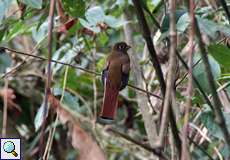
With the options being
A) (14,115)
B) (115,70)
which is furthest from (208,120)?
(14,115)

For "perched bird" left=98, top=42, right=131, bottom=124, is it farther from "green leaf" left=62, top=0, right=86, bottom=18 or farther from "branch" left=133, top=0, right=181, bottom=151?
"green leaf" left=62, top=0, right=86, bottom=18

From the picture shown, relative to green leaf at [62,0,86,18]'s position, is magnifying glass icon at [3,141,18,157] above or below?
below

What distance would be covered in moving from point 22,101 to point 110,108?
5.73 feet

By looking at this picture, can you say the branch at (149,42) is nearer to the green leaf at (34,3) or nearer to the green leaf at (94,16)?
the green leaf at (34,3)

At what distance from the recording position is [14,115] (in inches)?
92.7

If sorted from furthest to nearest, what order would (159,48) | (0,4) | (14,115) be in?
(14,115), (159,48), (0,4)

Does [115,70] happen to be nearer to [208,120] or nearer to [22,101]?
[208,120]

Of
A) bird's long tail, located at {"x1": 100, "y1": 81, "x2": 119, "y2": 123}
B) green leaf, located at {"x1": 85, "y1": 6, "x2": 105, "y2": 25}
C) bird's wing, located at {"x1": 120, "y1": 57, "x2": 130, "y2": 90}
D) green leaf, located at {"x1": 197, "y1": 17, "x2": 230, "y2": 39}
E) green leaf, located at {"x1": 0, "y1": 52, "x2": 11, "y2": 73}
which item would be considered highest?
green leaf, located at {"x1": 85, "y1": 6, "x2": 105, "y2": 25}

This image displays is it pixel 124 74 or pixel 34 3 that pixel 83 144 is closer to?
pixel 124 74

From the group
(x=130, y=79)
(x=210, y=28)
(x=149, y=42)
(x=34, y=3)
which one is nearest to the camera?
(x=149, y=42)

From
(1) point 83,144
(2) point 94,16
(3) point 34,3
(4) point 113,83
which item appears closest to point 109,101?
(4) point 113,83

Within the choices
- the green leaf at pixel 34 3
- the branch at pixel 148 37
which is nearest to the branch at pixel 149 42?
the branch at pixel 148 37

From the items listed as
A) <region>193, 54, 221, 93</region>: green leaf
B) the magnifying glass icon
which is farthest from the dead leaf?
the magnifying glass icon

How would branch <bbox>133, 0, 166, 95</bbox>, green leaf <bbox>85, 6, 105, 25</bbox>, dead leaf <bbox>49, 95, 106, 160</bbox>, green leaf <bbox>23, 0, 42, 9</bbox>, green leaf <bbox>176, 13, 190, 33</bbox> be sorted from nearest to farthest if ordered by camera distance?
dead leaf <bbox>49, 95, 106, 160</bbox>
branch <bbox>133, 0, 166, 95</bbox>
green leaf <bbox>176, 13, 190, 33</bbox>
green leaf <bbox>23, 0, 42, 9</bbox>
green leaf <bbox>85, 6, 105, 25</bbox>
